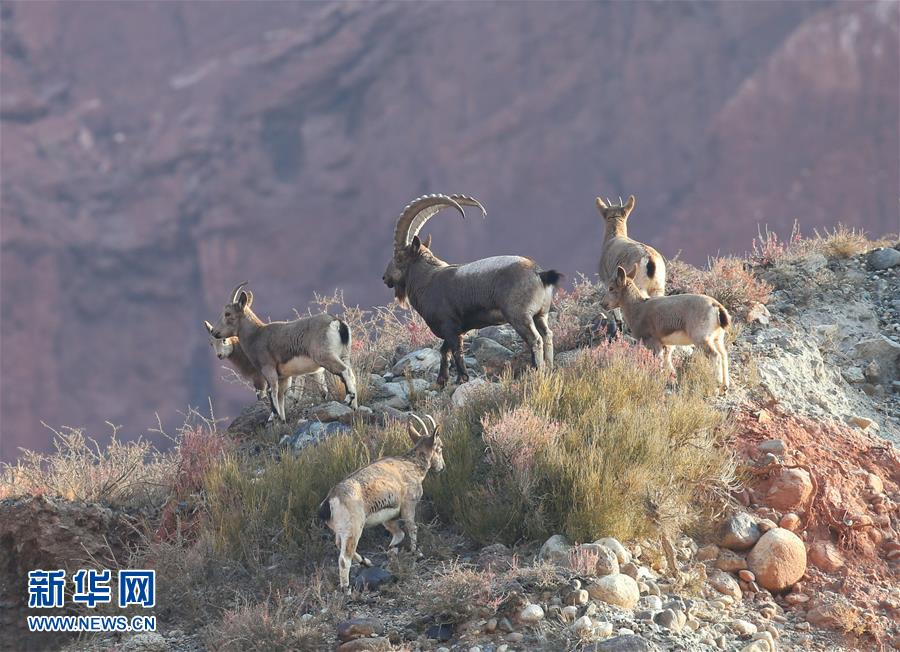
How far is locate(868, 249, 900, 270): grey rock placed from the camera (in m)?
15.4

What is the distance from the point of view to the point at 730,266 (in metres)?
14.7

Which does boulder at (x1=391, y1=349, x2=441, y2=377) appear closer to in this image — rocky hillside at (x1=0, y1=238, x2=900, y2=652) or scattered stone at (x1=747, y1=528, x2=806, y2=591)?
rocky hillside at (x1=0, y1=238, x2=900, y2=652)

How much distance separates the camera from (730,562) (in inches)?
376

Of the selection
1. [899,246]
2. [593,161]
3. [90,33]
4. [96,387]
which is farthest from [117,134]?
[899,246]

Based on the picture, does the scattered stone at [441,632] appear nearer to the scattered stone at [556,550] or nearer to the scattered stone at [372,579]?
the scattered stone at [372,579]

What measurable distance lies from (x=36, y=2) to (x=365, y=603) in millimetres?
87531

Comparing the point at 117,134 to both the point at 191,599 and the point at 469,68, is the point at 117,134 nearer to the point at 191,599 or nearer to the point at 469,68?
the point at 469,68

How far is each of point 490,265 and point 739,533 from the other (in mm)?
4182

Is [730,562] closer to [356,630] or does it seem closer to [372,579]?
[372,579]

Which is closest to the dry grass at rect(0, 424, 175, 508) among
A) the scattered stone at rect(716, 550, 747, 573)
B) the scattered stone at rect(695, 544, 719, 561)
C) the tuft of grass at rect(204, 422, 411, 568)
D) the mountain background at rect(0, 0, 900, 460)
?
the tuft of grass at rect(204, 422, 411, 568)

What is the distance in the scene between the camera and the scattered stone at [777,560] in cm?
943

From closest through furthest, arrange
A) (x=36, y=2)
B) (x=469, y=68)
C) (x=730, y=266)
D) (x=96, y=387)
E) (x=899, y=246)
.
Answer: (x=730, y=266) → (x=899, y=246) → (x=96, y=387) → (x=469, y=68) → (x=36, y=2)

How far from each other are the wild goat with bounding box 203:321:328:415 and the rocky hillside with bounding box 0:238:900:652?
0.56 meters

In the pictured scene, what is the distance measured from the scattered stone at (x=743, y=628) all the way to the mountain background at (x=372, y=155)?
60.3 metres
